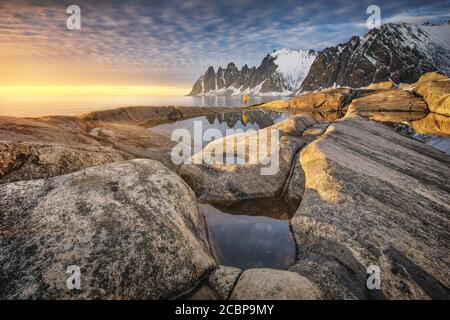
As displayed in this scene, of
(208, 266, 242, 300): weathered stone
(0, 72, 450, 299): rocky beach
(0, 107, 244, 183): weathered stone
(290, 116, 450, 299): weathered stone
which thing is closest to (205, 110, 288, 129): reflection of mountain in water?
(0, 107, 244, 183): weathered stone

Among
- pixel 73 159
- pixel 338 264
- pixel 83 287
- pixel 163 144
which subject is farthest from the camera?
pixel 163 144

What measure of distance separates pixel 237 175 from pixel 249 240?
12.5ft

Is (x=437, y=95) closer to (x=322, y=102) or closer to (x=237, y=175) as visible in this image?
(x=322, y=102)

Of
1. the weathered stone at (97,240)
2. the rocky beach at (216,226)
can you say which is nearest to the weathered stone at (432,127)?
the rocky beach at (216,226)

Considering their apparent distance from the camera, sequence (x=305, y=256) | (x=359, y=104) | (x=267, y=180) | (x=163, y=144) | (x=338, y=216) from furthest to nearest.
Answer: (x=359, y=104) < (x=163, y=144) < (x=267, y=180) < (x=338, y=216) < (x=305, y=256)

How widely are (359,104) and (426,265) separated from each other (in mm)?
60858

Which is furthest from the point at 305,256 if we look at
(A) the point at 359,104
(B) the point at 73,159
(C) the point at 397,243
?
(A) the point at 359,104

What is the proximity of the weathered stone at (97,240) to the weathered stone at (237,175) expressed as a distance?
4028 millimetres

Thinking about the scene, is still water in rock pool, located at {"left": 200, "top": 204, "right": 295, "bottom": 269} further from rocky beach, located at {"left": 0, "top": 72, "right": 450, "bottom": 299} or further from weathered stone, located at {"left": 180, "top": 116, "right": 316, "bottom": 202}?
weathered stone, located at {"left": 180, "top": 116, "right": 316, "bottom": 202}

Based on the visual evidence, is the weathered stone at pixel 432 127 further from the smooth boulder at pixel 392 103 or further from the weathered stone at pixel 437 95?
the smooth boulder at pixel 392 103

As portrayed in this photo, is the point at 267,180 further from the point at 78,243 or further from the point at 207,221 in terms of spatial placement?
the point at 78,243

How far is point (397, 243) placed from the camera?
22.0ft

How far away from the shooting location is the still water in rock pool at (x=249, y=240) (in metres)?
7.24

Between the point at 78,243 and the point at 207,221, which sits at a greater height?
the point at 78,243
